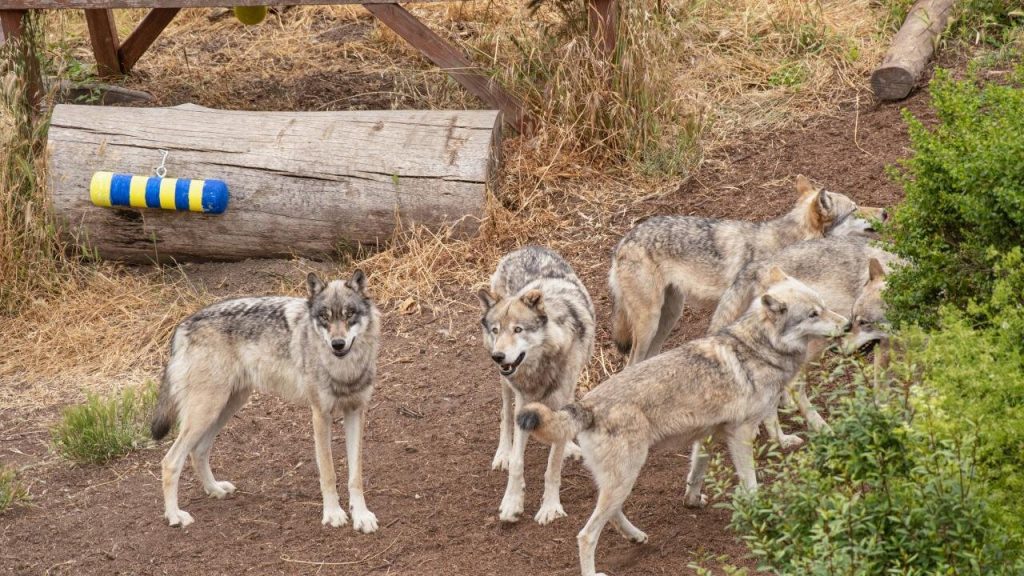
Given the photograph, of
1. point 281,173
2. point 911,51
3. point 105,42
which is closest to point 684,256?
point 281,173

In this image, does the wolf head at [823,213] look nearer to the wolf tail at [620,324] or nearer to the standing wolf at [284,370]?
the wolf tail at [620,324]

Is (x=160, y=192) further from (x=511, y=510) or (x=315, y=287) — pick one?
(x=511, y=510)

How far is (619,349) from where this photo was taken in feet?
24.9

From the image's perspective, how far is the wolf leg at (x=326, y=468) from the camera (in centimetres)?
643

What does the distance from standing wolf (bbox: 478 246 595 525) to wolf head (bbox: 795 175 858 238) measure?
1.75 meters

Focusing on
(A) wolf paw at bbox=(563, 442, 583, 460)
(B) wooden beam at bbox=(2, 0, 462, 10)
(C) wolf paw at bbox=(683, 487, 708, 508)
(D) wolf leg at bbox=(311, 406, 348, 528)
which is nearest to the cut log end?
(B) wooden beam at bbox=(2, 0, 462, 10)

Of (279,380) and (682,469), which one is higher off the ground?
(279,380)

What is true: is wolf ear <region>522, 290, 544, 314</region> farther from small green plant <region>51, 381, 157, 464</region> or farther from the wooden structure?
the wooden structure

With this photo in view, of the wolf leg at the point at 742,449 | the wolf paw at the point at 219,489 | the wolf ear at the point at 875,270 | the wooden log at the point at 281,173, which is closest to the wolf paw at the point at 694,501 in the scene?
the wolf leg at the point at 742,449

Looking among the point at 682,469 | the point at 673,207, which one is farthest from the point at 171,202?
the point at 682,469

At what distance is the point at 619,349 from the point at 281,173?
11.3 ft

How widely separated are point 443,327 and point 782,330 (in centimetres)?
336

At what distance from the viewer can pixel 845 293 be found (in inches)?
271

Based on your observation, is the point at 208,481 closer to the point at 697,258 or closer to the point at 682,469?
the point at 682,469
